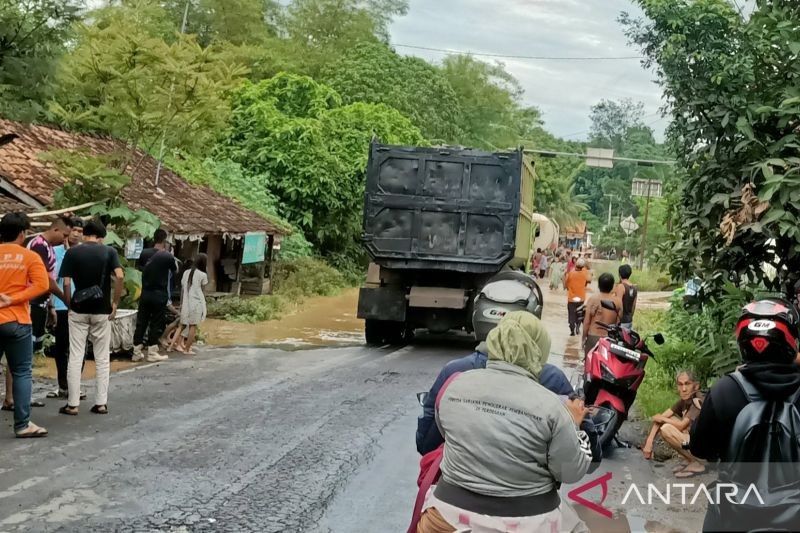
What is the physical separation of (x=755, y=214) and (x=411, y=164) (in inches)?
351

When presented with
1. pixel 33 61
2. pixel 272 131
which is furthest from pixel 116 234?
pixel 272 131

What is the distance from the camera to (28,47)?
9.99m

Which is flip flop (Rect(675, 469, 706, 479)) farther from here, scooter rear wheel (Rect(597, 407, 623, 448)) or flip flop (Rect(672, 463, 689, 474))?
scooter rear wheel (Rect(597, 407, 623, 448))

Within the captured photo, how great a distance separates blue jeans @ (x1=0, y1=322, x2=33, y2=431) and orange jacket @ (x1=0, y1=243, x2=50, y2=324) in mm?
74

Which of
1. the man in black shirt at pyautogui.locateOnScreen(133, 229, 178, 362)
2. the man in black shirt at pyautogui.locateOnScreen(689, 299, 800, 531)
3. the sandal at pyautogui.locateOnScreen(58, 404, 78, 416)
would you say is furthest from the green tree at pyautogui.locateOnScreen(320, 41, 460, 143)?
the man in black shirt at pyautogui.locateOnScreen(689, 299, 800, 531)

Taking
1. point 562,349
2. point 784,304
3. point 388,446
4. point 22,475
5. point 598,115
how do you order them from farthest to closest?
point 598,115
point 562,349
point 388,446
point 22,475
point 784,304

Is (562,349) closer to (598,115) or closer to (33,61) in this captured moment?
(33,61)

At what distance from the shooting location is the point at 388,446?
7.82m

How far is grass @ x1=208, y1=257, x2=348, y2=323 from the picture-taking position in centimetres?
1969

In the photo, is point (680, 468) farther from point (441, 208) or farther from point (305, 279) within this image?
point (305, 279)

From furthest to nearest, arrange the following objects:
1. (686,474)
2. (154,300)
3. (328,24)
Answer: (328,24) < (154,300) < (686,474)

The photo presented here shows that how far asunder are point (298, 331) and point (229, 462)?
11.4 metres

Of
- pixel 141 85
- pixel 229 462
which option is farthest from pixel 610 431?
pixel 141 85

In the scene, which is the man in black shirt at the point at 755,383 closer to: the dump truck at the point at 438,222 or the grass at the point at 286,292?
the dump truck at the point at 438,222
